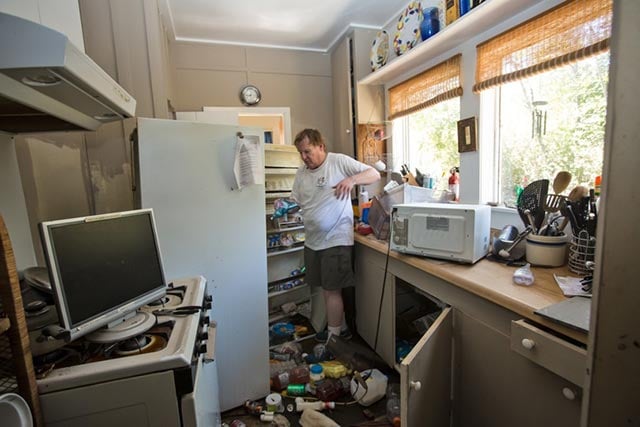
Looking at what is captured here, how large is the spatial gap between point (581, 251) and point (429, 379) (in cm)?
78

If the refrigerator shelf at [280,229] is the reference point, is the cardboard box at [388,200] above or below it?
above

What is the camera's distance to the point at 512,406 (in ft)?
3.59

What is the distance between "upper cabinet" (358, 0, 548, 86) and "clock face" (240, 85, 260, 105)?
4.06ft

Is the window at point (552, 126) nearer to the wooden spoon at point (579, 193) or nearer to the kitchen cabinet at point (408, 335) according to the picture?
the wooden spoon at point (579, 193)

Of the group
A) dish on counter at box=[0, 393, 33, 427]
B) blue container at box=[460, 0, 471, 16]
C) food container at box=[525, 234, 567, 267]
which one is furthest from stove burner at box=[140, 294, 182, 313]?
blue container at box=[460, 0, 471, 16]

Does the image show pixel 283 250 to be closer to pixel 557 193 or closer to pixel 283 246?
pixel 283 246

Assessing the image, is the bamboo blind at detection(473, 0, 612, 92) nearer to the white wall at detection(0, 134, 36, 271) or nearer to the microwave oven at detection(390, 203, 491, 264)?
the microwave oven at detection(390, 203, 491, 264)

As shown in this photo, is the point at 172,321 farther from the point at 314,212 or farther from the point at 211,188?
the point at 314,212

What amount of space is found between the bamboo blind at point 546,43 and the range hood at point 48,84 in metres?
1.86

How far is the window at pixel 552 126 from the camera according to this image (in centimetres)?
143

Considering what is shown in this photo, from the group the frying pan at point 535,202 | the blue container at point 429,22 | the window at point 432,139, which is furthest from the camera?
the window at point 432,139

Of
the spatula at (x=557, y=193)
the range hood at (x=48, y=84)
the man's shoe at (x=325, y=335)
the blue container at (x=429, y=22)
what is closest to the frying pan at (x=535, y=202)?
the spatula at (x=557, y=193)

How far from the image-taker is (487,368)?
3.87 ft

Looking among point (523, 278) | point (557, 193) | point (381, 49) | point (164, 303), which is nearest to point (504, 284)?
point (523, 278)
